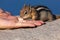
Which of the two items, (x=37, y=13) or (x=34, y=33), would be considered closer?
(x=34, y=33)

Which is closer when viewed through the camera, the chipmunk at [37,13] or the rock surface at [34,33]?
the rock surface at [34,33]

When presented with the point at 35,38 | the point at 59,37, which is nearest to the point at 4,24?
the point at 35,38

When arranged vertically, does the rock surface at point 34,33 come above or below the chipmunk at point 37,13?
below

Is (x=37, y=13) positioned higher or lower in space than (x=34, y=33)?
higher

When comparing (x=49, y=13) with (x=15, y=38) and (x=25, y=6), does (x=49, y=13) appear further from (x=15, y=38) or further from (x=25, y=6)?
(x=15, y=38)
